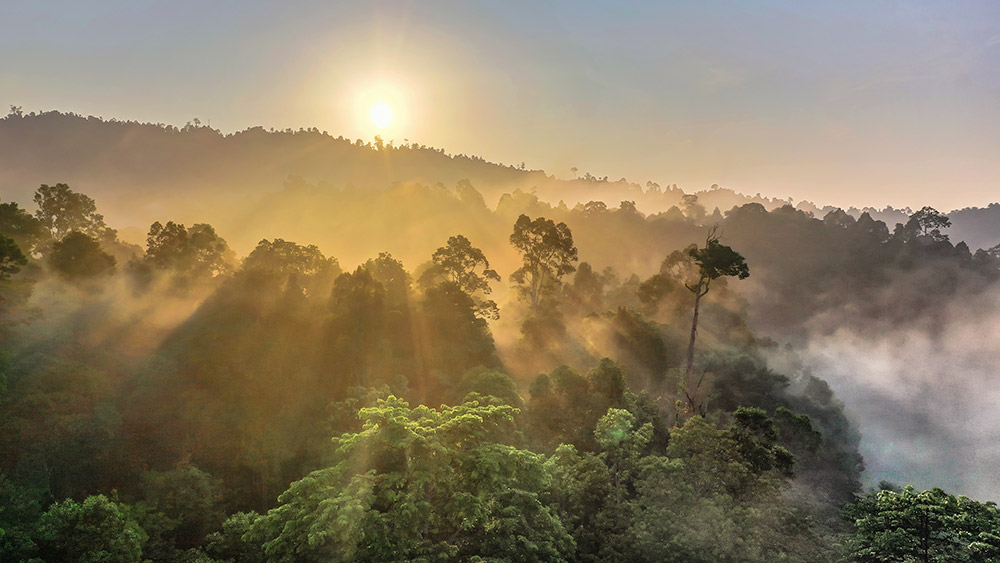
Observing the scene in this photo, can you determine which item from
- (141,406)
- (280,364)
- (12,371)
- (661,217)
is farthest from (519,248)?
(661,217)

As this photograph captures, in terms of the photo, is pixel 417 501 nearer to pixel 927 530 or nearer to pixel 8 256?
pixel 927 530

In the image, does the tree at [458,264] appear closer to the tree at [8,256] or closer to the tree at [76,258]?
the tree at [76,258]

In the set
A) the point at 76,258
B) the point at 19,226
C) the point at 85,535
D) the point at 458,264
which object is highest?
the point at 458,264

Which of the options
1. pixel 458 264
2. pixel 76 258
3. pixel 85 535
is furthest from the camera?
pixel 458 264

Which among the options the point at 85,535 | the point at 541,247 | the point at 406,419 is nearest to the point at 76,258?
the point at 85,535

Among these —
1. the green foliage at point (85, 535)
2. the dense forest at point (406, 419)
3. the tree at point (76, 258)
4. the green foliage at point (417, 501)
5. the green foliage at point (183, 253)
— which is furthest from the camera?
the green foliage at point (183, 253)

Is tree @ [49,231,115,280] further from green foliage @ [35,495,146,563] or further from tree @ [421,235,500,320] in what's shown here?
green foliage @ [35,495,146,563]

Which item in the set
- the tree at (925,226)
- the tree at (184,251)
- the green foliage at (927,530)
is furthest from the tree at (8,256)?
the tree at (925,226)
